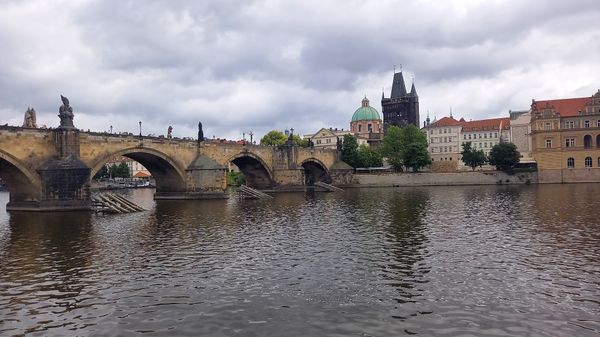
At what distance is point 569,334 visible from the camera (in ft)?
32.4

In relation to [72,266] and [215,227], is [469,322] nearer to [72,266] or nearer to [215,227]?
[72,266]

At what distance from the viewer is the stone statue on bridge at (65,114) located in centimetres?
4112

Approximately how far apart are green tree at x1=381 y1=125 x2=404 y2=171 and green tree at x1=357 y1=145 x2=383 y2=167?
2110 mm

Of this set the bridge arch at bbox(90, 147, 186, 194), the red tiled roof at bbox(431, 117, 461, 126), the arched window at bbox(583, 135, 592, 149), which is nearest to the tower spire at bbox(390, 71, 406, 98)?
the red tiled roof at bbox(431, 117, 461, 126)

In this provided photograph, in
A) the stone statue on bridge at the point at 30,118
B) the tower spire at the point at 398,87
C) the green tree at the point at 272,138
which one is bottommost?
the stone statue on bridge at the point at 30,118

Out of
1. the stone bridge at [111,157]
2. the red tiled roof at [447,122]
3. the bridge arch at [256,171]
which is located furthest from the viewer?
the red tiled roof at [447,122]

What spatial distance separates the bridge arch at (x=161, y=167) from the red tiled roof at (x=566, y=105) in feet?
227

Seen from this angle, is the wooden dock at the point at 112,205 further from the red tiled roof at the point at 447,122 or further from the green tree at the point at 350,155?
the red tiled roof at the point at 447,122

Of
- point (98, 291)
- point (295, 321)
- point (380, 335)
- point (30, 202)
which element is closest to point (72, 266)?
point (98, 291)

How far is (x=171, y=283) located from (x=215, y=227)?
13.6m

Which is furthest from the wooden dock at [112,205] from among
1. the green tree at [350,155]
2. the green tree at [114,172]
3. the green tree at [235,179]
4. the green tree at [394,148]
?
the green tree at [114,172]

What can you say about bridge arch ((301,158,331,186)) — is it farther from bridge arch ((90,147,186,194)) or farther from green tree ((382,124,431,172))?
bridge arch ((90,147,186,194))

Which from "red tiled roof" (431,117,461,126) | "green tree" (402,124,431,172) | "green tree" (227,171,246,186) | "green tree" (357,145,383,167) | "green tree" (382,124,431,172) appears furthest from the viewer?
"red tiled roof" (431,117,461,126)

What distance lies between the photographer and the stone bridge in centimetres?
3866
